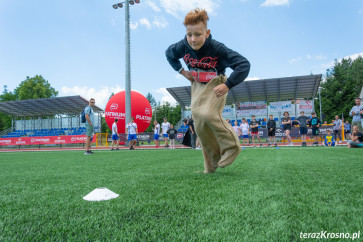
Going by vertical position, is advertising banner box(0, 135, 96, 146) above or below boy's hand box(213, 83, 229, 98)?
below

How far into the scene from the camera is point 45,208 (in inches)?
66.8

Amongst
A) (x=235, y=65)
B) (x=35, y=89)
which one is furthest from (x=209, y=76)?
(x=35, y=89)

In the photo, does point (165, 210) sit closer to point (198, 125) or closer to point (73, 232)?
point (73, 232)

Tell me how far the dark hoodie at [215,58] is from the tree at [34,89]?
51.2 meters

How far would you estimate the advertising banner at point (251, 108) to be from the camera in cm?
2738

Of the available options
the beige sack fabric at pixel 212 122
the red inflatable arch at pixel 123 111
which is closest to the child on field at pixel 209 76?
the beige sack fabric at pixel 212 122

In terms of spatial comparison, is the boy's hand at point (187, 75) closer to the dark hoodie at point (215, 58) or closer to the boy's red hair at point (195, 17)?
the dark hoodie at point (215, 58)

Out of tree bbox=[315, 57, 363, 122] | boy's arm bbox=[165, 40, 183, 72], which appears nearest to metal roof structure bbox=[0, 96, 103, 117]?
boy's arm bbox=[165, 40, 183, 72]

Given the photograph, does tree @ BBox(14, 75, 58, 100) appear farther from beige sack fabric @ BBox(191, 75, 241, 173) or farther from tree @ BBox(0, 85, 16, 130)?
beige sack fabric @ BBox(191, 75, 241, 173)

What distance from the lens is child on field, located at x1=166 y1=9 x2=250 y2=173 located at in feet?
9.46

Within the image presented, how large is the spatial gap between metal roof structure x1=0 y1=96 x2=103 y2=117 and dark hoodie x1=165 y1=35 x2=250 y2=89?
1216 inches

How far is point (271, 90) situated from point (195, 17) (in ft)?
90.9

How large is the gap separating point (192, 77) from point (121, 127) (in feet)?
69.0

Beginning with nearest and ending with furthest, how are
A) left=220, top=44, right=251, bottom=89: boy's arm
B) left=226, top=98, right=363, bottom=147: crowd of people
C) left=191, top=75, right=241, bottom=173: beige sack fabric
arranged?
left=220, top=44, right=251, bottom=89: boy's arm
left=191, top=75, right=241, bottom=173: beige sack fabric
left=226, top=98, right=363, bottom=147: crowd of people
